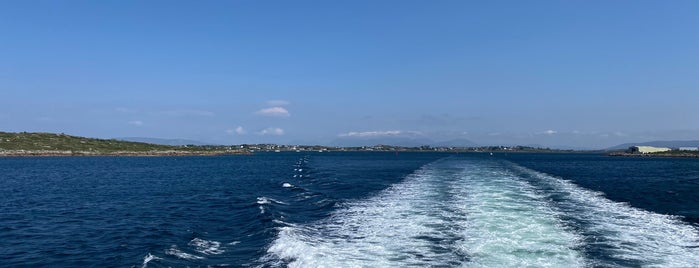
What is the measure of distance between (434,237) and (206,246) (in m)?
10.1

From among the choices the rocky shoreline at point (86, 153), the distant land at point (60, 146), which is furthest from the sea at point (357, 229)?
the distant land at point (60, 146)

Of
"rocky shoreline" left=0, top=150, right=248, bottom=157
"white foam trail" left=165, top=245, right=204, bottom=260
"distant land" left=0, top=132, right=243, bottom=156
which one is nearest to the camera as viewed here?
"white foam trail" left=165, top=245, right=204, bottom=260

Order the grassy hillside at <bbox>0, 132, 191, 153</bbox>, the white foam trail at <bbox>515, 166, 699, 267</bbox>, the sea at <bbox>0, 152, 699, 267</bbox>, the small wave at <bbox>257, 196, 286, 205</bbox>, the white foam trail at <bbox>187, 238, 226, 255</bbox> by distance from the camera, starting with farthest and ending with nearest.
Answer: the grassy hillside at <bbox>0, 132, 191, 153</bbox> → the small wave at <bbox>257, 196, 286, 205</bbox> → the white foam trail at <bbox>187, 238, 226, 255</bbox> → the sea at <bbox>0, 152, 699, 267</bbox> → the white foam trail at <bbox>515, 166, 699, 267</bbox>

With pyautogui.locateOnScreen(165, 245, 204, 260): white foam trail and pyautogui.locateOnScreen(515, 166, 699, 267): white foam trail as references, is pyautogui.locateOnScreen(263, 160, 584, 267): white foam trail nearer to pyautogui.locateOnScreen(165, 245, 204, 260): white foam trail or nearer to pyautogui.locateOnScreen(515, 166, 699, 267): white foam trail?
pyautogui.locateOnScreen(515, 166, 699, 267): white foam trail

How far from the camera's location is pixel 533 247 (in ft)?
59.2

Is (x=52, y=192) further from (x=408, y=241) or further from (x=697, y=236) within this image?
(x=697, y=236)

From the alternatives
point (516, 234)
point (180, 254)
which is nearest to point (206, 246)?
point (180, 254)

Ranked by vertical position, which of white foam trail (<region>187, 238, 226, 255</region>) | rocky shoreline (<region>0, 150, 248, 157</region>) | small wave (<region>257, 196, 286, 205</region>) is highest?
rocky shoreline (<region>0, 150, 248, 157</region>)

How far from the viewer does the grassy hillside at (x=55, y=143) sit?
144 m

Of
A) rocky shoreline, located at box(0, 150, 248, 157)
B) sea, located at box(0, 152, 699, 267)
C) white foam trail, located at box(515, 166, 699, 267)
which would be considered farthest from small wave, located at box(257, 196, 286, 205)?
rocky shoreline, located at box(0, 150, 248, 157)

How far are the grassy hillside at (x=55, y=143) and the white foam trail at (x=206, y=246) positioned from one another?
145936 millimetres

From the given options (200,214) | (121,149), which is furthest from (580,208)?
(121,149)

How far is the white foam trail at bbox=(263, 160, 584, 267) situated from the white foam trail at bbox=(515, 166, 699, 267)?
167 cm

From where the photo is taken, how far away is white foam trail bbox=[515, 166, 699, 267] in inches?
666
